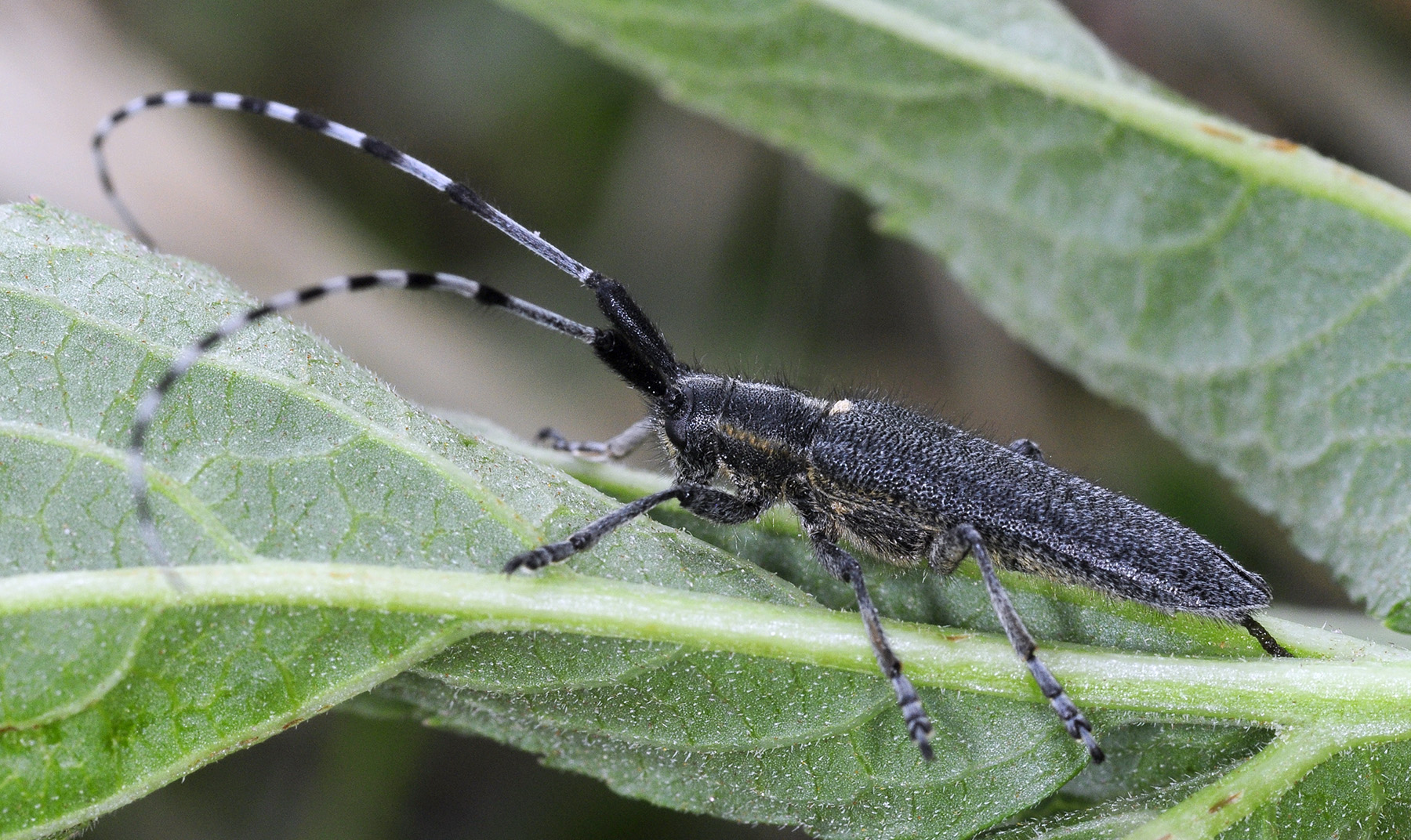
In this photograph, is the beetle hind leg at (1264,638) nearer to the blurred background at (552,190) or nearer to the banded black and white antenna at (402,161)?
the blurred background at (552,190)

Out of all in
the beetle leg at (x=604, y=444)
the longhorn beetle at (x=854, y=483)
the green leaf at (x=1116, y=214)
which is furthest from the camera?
the beetle leg at (x=604, y=444)

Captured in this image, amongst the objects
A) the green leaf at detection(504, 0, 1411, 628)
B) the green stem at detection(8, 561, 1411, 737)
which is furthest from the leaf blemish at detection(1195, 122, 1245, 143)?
the green stem at detection(8, 561, 1411, 737)

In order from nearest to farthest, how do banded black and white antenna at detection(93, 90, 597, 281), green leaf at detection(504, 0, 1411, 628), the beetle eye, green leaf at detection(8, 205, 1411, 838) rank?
green leaf at detection(8, 205, 1411, 838) → banded black and white antenna at detection(93, 90, 597, 281) → green leaf at detection(504, 0, 1411, 628) → the beetle eye

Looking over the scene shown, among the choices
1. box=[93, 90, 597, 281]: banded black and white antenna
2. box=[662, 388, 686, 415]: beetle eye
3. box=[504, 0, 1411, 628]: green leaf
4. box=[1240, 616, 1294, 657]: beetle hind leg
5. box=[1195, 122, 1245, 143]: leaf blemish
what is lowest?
A: box=[662, 388, 686, 415]: beetle eye

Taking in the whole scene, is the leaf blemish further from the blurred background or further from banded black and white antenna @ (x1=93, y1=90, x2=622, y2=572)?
banded black and white antenna @ (x1=93, y1=90, x2=622, y2=572)

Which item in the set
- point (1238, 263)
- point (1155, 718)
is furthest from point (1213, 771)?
point (1238, 263)

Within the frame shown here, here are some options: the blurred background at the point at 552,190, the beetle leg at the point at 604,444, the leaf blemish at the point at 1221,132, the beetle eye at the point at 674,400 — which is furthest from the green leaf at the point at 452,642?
the blurred background at the point at 552,190

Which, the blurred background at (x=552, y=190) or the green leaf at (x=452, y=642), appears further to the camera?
the blurred background at (x=552, y=190)
